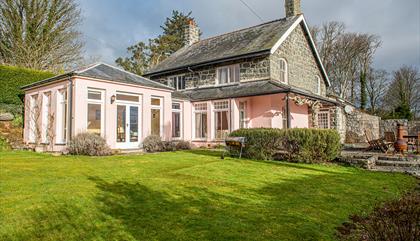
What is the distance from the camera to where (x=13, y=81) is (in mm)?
17156

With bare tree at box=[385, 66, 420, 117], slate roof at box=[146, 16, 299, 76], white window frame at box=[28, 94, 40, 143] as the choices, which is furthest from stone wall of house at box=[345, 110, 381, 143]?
white window frame at box=[28, 94, 40, 143]

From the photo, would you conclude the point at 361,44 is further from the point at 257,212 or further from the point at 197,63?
the point at 257,212

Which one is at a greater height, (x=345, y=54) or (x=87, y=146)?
(x=345, y=54)

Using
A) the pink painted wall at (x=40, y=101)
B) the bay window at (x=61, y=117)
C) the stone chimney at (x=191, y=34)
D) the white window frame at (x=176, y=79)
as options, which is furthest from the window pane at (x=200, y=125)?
the stone chimney at (x=191, y=34)

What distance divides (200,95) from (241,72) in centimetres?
304

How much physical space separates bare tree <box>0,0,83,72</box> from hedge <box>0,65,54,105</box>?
5.13 metres

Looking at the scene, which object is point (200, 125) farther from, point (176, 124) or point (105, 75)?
point (105, 75)

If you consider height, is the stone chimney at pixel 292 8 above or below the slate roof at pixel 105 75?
above

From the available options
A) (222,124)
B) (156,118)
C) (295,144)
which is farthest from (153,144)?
(295,144)

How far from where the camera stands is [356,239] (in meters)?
3.59

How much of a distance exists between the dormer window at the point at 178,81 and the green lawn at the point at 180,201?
45.2ft

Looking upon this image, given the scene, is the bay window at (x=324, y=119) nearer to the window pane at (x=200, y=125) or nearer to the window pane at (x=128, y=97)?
the window pane at (x=200, y=125)

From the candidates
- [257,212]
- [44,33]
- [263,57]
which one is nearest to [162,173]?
[257,212]

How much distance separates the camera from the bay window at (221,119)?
17297mm
